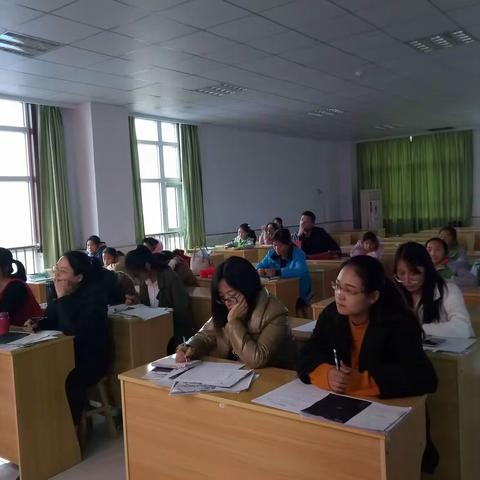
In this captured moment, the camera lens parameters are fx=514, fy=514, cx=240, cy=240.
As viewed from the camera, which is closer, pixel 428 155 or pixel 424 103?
pixel 424 103

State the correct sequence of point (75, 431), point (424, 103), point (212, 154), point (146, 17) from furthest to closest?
1. point (212, 154)
2. point (424, 103)
3. point (146, 17)
4. point (75, 431)

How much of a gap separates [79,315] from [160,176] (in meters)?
6.25

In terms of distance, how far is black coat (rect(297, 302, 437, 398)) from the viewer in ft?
5.51

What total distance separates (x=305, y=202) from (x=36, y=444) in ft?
34.0

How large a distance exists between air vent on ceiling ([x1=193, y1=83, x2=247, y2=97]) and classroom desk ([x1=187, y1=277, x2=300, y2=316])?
2932mm

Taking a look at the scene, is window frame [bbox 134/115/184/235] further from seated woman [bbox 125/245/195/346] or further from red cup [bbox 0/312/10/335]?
red cup [bbox 0/312/10/335]

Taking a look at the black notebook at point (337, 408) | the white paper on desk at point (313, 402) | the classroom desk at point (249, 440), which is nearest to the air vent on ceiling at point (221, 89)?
the classroom desk at point (249, 440)

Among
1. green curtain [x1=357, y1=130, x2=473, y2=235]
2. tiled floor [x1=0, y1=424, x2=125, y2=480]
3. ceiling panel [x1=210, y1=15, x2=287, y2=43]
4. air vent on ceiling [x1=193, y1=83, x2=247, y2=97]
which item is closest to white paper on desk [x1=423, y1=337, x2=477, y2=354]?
tiled floor [x1=0, y1=424, x2=125, y2=480]

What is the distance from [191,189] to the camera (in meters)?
9.36

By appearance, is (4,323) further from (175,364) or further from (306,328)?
(306,328)

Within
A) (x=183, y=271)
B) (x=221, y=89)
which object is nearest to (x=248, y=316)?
(x=183, y=271)

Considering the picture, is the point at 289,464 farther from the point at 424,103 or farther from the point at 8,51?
the point at 424,103

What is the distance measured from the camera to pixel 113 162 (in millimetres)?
7625

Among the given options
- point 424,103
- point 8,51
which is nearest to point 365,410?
point 8,51
